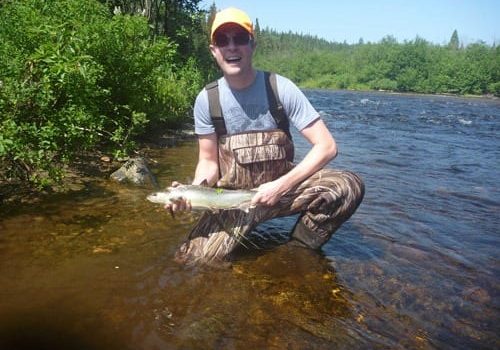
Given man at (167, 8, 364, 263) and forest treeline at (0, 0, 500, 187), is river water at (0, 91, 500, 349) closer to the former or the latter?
man at (167, 8, 364, 263)

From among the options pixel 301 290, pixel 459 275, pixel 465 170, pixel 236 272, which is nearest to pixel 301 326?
pixel 301 290

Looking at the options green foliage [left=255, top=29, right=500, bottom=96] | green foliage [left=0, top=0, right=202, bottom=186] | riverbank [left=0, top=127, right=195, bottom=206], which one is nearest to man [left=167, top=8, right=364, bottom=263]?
green foliage [left=0, top=0, right=202, bottom=186]

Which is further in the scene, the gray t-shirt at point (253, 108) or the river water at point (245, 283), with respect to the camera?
the gray t-shirt at point (253, 108)

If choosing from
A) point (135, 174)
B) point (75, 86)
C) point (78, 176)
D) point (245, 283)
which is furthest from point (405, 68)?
point (245, 283)

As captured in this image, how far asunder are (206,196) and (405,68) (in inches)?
4721

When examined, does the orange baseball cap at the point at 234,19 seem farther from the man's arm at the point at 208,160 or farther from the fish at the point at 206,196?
the fish at the point at 206,196

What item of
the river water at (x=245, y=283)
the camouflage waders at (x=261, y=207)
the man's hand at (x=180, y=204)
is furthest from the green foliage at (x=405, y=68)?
the man's hand at (x=180, y=204)

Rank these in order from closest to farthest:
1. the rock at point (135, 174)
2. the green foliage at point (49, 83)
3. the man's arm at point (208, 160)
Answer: the man's arm at point (208, 160) → the green foliage at point (49, 83) → the rock at point (135, 174)

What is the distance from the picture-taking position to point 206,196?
13.9 feet

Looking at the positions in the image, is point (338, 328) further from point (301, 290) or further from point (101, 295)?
point (101, 295)

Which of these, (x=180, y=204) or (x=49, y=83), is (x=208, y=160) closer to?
(x=180, y=204)

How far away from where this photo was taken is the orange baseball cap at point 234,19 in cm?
416

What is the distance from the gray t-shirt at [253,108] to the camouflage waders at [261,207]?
0.44 feet

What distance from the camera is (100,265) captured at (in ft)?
15.1
